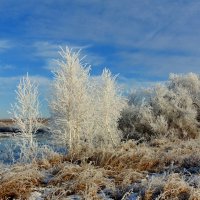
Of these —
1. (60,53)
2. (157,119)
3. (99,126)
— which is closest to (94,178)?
(60,53)

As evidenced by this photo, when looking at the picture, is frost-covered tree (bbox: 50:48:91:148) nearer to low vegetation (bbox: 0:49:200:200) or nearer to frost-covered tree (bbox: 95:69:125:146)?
low vegetation (bbox: 0:49:200:200)

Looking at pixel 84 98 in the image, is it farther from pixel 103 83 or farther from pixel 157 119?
pixel 157 119

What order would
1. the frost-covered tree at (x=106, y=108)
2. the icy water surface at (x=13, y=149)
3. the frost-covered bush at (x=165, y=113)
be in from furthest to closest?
the frost-covered bush at (x=165, y=113) → the frost-covered tree at (x=106, y=108) → the icy water surface at (x=13, y=149)

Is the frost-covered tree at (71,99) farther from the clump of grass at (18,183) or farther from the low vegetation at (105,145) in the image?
the clump of grass at (18,183)

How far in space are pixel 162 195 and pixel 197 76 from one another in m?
26.0

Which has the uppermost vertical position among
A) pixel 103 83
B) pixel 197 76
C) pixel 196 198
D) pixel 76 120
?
pixel 197 76

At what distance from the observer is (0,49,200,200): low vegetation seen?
25.8 feet

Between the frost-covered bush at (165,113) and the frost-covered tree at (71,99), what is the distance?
34.7 ft

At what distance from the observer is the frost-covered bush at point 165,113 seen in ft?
89.8

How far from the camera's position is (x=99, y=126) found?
830 inches

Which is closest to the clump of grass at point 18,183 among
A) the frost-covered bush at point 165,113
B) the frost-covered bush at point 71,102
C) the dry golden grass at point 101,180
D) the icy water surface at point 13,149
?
the dry golden grass at point 101,180

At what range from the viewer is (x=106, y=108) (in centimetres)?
2112

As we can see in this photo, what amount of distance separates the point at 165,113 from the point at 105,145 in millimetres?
13121

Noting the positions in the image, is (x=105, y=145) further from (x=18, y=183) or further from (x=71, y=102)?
(x=18, y=183)
